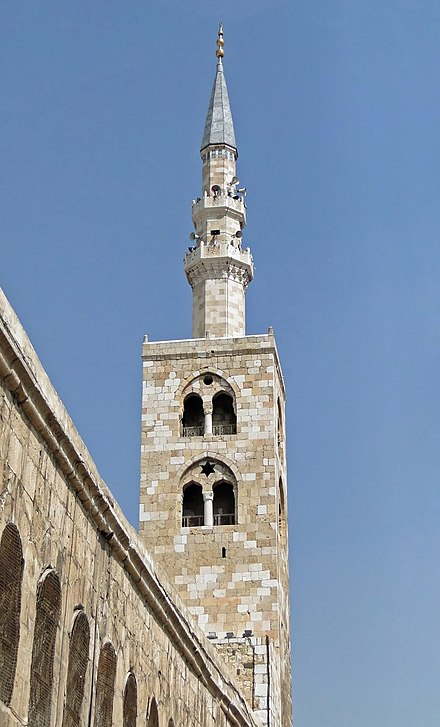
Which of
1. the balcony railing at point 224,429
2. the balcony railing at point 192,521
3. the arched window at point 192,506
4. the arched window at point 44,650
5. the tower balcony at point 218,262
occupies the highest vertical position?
the tower balcony at point 218,262

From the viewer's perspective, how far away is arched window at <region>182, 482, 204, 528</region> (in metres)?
22.5

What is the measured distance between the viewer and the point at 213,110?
27.8m

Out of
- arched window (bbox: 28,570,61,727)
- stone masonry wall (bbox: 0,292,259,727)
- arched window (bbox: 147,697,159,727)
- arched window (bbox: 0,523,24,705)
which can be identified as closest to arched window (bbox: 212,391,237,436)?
stone masonry wall (bbox: 0,292,259,727)

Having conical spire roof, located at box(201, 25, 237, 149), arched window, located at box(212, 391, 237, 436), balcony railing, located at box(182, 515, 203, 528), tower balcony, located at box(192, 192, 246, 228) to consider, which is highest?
conical spire roof, located at box(201, 25, 237, 149)

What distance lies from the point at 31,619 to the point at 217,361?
1595cm

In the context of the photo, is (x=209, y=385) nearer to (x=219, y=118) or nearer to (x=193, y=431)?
(x=193, y=431)

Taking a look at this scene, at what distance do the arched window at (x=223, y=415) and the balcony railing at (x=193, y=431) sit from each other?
0.23 metres

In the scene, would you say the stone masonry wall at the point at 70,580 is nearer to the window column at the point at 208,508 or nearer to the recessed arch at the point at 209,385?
the window column at the point at 208,508

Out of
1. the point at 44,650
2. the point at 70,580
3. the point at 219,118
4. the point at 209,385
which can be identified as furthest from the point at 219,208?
the point at 44,650

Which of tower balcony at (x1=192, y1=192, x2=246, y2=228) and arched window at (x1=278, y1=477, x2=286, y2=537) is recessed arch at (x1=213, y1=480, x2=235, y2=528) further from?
tower balcony at (x1=192, y1=192, x2=246, y2=228)

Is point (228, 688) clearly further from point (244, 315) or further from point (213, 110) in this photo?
point (213, 110)

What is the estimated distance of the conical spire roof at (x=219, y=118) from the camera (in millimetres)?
A: 27000

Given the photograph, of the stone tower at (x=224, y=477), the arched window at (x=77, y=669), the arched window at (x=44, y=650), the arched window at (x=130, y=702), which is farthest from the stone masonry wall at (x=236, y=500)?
the arched window at (x=44, y=650)

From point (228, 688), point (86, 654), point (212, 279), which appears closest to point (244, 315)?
point (212, 279)
